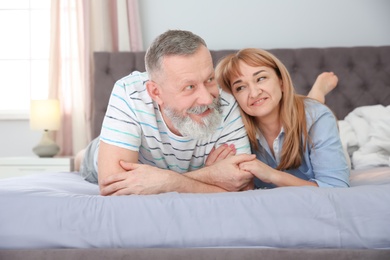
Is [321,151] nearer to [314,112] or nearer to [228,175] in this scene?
[314,112]

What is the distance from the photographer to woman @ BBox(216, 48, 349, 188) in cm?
203

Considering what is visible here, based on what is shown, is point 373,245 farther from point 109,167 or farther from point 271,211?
point 109,167

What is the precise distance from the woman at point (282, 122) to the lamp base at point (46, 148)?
2095mm

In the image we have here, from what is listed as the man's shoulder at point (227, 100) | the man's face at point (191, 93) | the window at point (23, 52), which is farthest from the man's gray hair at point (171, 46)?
the window at point (23, 52)

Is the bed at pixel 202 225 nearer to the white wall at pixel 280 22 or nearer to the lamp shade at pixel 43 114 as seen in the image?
the lamp shade at pixel 43 114

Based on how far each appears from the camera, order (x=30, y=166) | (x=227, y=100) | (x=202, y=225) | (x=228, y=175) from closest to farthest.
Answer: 1. (x=202, y=225)
2. (x=228, y=175)
3. (x=227, y=100)
4. (x=30, y=166)

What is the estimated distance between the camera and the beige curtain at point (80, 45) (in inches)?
165

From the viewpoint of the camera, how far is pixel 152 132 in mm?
2039

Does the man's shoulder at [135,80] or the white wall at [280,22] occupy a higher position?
the white wall at [280,22]

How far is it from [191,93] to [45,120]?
92.0 inches

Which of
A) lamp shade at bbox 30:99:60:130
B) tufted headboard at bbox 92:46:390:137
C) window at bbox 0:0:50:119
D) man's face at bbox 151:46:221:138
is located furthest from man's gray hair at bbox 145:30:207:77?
window at bbox 0:0:50:119

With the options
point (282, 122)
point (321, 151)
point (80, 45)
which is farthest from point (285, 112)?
point (80, 45)

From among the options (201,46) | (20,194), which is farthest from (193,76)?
(20,194)

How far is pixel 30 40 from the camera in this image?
4.65 metres
